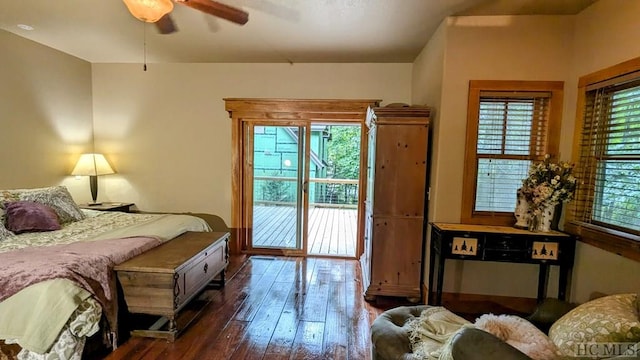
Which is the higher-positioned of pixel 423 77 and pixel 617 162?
pixel 423 77

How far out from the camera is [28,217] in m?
2.78

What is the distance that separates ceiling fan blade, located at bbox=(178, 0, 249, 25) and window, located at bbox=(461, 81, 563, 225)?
1939mm

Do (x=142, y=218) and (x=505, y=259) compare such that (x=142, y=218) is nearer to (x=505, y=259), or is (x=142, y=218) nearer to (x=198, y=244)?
(x=198, y=244)

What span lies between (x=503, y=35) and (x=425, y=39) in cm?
77

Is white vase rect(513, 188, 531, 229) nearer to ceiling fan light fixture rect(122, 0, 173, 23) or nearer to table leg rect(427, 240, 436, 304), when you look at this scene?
table leg rect(427, 240, 436, 304)

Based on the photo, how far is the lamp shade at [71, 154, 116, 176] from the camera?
411 centimetres

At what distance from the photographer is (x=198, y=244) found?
2.88 m

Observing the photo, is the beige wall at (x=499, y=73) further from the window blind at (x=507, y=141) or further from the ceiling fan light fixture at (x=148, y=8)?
the ceiling fan light fixture at (x=148, y=8)

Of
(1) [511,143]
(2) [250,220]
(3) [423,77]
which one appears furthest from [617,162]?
(2) [250,220]

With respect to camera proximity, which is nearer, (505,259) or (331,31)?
(505,259)

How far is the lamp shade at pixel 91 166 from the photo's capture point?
4.11 meters

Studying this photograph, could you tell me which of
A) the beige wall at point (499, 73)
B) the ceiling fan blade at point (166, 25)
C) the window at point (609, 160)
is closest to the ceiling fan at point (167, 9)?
the ceiling fan blade at point (166, 25)

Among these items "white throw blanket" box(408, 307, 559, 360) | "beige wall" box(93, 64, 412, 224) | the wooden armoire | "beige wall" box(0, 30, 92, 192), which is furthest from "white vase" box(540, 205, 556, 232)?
"beige wall" box(0, 30, 92, 192)

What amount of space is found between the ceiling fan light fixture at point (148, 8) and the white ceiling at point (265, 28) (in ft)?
2.59
